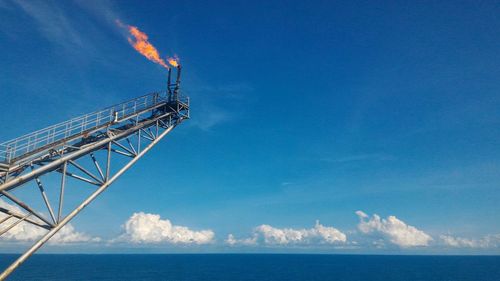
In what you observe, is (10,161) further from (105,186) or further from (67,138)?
(105,186)

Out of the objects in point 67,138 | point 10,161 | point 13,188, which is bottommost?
point 13,188

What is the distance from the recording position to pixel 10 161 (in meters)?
17.1

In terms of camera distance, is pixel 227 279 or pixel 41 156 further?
pixel 227 279

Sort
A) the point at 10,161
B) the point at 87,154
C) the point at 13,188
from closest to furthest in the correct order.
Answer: the point at 13,188
the point at 10,161
the point at 87,154

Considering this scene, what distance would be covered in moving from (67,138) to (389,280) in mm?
134758

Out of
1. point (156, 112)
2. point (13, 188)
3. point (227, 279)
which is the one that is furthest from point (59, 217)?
point (227, 279)

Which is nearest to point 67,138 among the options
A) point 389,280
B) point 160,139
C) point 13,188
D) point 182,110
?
point 13,188

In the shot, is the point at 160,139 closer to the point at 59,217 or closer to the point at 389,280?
the point at 59,217

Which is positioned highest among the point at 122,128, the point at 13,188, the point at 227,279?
the point at 122,128

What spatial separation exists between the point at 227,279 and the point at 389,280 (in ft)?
216

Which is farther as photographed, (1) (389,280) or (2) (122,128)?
(1) (389,280)

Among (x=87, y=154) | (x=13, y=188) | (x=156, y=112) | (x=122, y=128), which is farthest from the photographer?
(x=156, y=112)

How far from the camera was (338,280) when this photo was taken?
125 meters

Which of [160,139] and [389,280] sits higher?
[160,139]
